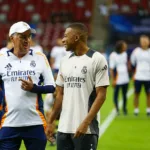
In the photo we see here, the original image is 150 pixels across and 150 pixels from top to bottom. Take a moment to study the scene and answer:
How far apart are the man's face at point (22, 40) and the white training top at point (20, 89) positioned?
4.8 inches

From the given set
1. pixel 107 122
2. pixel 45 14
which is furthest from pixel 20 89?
pixel 45 14

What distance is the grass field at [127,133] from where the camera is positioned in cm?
1200

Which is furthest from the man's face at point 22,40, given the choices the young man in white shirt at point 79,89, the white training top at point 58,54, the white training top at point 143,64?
the white training top at point 58,54

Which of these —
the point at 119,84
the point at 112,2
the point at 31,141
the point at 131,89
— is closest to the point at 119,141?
the point at 119,84

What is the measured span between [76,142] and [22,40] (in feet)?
4.05

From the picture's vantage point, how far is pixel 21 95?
6.67 metres

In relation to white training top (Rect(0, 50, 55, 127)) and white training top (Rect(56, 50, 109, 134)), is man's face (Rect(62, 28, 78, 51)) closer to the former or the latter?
white training top (Rect(56, 50, 109, 134))

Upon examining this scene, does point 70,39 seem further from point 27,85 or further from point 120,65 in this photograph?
point 120,65

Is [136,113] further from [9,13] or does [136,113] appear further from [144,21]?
[9,13]

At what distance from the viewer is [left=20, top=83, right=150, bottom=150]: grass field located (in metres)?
12.0

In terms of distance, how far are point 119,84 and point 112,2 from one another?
1898cm

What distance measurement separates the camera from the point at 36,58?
6844 millimetres

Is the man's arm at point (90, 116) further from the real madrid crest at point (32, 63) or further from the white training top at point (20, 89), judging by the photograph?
the real madrid crest at point (32, 63)

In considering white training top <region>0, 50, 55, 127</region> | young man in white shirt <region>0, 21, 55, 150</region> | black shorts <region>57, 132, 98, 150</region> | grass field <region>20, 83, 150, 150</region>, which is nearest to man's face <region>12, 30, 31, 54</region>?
young man in white shirt <region>0, 21, 55, 150</region>
